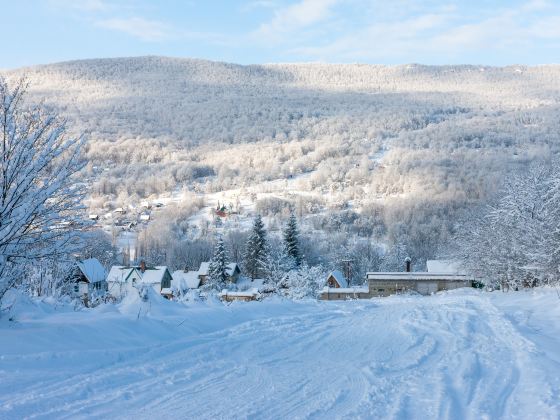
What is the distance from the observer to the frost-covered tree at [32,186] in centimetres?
694

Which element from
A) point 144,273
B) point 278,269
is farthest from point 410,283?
point 144,273

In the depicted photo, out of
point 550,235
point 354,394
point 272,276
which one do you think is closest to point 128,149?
point 272,276

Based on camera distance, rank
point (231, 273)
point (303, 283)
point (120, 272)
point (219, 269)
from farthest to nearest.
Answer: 1. point (231, 273)
2. point (120, 272)
3. point (219, 269)
4. point (303, 283)

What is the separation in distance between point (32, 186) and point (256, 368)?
13.1 ft

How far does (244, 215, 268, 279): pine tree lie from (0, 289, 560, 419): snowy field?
48655 millimetres

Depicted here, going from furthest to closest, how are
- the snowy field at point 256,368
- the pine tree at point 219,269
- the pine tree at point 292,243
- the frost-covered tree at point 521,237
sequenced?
the pine tree at point 292,243 < the pine tree at point 219,269 < the frost-covered tree at point 521,237 < the snowy field at point 256,368

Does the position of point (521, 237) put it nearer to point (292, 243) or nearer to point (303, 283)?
point (303, 283)

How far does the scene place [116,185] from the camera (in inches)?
6220

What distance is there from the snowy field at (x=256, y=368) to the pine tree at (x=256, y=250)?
1916 inches

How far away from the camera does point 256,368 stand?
6.56 metres

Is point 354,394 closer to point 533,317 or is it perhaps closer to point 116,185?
point 533,317

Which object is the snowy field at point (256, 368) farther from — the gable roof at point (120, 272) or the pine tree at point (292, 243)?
the pine tree at point (292, 243)

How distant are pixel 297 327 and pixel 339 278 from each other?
141 ft

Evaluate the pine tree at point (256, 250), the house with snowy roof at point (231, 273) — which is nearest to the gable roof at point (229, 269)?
the house with snowy roof at point (231, 273)
